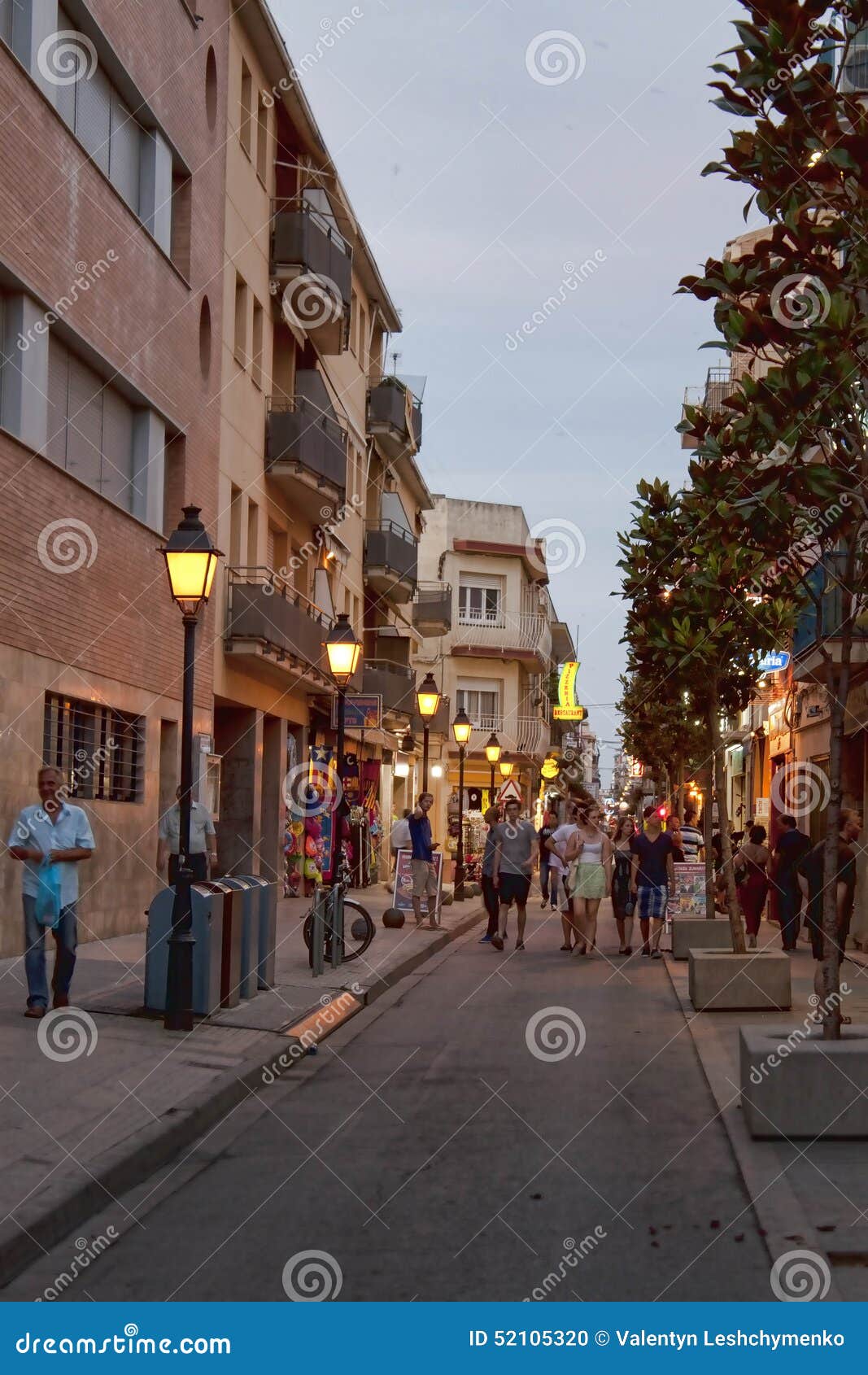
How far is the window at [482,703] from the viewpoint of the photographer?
211 ft

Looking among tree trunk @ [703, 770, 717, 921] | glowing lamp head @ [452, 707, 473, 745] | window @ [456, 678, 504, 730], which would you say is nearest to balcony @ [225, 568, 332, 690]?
glowing lamp head @ [452, 707, 473, 745]

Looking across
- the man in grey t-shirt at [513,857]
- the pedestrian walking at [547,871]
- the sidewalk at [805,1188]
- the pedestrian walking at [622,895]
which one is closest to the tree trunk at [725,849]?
the pedestrian walking at [622,895]

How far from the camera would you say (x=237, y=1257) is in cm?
627

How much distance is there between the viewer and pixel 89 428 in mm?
Result: 18969

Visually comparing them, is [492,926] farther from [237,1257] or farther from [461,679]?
[461,679]

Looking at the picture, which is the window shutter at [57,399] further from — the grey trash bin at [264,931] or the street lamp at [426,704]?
the street lamp at [426,704]

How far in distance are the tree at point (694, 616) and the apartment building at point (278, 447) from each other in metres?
8.40

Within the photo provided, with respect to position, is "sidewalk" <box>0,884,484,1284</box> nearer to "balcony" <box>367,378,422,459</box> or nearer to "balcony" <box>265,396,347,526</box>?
"balcony" <box>265,396,347,526</box>

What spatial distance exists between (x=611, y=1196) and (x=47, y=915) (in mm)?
5615

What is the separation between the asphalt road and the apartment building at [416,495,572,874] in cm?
4985

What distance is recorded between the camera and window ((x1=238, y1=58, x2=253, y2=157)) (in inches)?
1096

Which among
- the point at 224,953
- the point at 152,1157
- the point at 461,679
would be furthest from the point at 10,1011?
the point at 461,679

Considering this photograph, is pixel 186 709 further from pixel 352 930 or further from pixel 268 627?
pixel 268 627

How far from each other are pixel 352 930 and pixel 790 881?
727 cm
